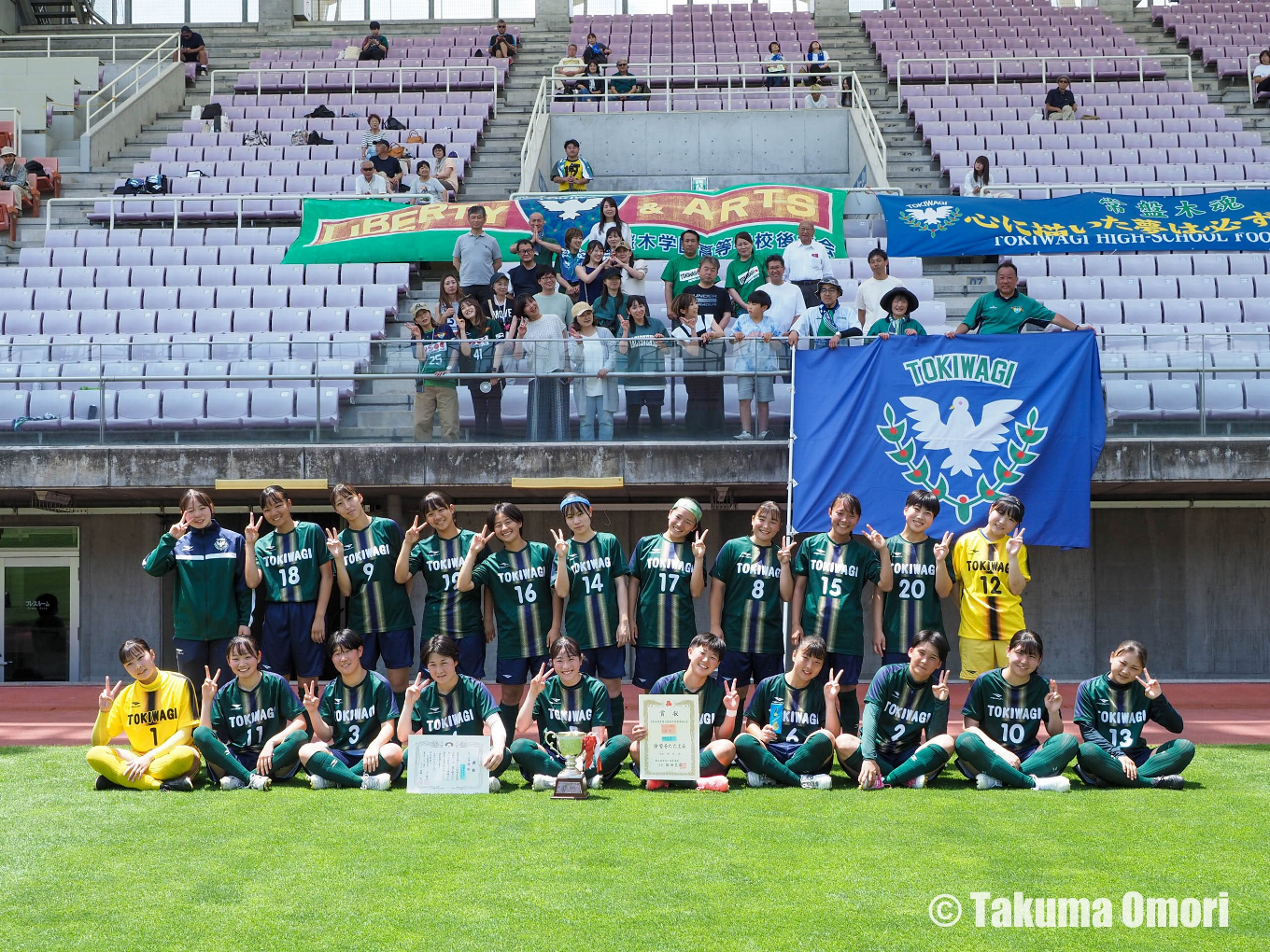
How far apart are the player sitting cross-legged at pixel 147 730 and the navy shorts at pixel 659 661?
2.89m

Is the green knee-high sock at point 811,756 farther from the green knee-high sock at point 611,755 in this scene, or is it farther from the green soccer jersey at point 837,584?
the green soccer jersey at point 837,584

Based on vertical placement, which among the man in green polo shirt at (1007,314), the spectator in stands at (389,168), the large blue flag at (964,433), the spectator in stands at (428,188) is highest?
the spectator in stands at (389,168)

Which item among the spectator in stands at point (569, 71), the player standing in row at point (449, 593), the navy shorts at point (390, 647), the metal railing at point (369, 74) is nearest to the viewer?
the player standing in row at point (449, 593)

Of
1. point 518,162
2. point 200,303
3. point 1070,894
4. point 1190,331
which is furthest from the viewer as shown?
point 518,162

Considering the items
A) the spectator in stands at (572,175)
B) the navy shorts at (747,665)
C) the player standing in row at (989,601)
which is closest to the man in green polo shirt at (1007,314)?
the player standing in row at (989,601)

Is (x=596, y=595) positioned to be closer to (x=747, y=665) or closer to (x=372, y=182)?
(x=747, y=665)

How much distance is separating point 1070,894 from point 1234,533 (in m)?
9.82

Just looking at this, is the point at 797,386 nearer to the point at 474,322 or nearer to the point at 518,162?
the point at 474,322

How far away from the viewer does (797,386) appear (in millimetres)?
11828

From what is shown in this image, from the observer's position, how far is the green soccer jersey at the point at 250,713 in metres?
8.20

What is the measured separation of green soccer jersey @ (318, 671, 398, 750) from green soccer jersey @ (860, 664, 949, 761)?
2.95 metres

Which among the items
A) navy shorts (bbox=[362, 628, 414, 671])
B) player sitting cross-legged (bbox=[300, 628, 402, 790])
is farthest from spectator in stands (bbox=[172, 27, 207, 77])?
player sitting cross-legged (bbox=[300, 628, 402, 790])

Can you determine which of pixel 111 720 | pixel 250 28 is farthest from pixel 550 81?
pixel 111 720

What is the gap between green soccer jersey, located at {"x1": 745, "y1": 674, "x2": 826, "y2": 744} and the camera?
8109 mm
